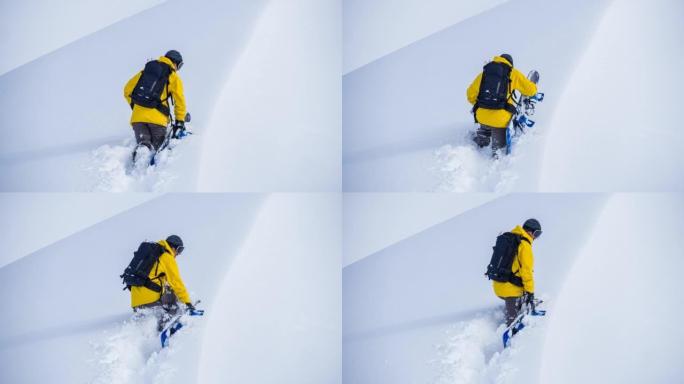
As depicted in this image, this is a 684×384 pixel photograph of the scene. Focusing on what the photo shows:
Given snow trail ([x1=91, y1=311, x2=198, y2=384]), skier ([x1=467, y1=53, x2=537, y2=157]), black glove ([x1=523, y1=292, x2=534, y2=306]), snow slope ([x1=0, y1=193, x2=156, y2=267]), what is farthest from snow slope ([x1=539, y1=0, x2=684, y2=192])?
snow slope ([x1=0, y1=193, x2=156, y2=267])

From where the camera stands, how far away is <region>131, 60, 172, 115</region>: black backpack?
3.13 metres

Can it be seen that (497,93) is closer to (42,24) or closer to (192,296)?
(192,296)

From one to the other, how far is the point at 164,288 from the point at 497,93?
194 cm

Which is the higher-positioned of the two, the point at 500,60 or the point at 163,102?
the point at 500,60

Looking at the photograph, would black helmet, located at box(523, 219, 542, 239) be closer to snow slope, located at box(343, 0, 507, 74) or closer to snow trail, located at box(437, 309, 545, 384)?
snow trail, located at box(437, 309, 545, 384)

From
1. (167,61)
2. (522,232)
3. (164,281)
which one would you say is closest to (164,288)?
(164,281)

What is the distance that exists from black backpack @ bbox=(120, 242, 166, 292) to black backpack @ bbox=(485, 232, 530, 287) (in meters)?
1.67

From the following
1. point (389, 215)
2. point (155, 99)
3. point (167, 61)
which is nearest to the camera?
point (155, 99)

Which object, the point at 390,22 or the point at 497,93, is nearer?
the point at 497,93

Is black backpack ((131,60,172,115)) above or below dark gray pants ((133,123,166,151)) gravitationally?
above

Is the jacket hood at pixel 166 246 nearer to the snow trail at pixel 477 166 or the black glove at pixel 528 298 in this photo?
the snow trail at pixel 477 166

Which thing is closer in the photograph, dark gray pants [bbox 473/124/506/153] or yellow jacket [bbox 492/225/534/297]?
yellow jacket [bbox 492/225/534/297]

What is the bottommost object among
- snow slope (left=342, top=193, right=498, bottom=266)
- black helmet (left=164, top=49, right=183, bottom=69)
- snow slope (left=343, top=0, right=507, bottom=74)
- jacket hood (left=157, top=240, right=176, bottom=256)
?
jacket hood (left=157, top=240, right=176, bottom=256)

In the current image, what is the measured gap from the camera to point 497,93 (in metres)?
3.25
